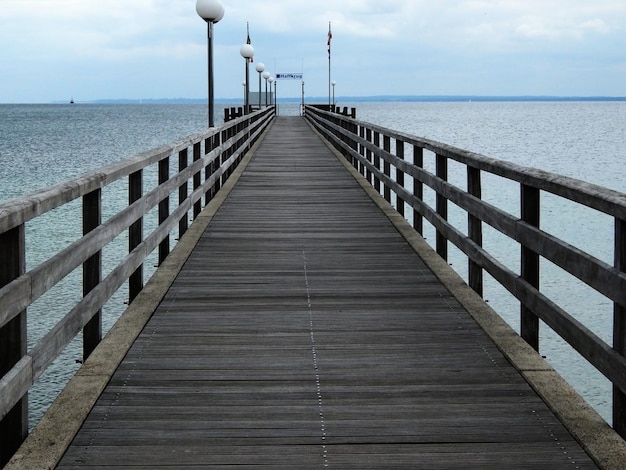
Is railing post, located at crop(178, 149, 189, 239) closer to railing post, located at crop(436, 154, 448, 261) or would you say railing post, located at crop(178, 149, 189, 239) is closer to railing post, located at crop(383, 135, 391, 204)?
railing post, located at crop(436, 154, 448, 261)

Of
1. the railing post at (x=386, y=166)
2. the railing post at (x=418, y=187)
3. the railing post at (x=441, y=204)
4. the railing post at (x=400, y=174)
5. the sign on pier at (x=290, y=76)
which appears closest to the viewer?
the railing post at (x=441, y=204)

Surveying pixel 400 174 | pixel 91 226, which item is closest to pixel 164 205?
pixel 91 226

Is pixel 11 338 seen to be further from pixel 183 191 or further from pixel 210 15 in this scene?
pixel 210 15

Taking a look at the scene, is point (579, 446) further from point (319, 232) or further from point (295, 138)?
point (295, 138)

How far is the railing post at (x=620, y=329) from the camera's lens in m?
3.66

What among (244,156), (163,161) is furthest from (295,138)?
(163,161)

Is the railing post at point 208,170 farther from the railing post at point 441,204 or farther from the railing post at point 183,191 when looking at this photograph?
the railing post at point 441,204

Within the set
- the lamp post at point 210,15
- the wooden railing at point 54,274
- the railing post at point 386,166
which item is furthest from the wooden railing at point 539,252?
the lamp post at point 210,15

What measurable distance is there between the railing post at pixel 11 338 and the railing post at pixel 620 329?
7.52 feet

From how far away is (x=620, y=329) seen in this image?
3.73 meters

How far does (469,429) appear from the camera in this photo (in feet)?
13.0

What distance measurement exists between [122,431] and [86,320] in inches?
39.5

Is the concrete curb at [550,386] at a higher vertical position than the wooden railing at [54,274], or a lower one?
lower

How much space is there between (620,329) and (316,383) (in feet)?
A: 4.95
